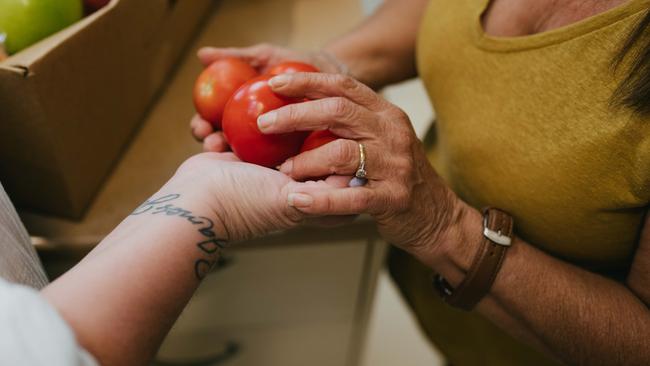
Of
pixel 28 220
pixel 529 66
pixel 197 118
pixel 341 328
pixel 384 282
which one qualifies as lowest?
pixel 384 282

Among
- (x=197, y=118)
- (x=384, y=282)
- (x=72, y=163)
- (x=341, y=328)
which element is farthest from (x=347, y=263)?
(x=384, y=282)

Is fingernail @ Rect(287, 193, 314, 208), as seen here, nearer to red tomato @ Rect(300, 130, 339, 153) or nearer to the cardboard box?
red tomato @ Rect(300, 130, 339, 153)

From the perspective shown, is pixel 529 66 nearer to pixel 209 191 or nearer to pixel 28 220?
pixel 209 191

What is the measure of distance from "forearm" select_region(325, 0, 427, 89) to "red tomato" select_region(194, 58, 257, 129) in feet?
0.69

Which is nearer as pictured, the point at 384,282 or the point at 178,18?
the point at 178,18

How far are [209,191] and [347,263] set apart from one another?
428 mm

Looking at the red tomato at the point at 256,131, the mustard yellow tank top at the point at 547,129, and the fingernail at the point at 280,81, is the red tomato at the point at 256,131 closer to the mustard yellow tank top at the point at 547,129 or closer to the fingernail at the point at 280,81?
the fingernail at the point at 280,81

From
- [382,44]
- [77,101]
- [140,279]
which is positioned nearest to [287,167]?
[140,279]

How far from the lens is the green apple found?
0.61 metres

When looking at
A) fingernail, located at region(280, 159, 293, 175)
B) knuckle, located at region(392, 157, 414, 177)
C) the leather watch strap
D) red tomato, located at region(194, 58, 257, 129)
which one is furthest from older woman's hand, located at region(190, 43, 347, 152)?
the leather watch strap

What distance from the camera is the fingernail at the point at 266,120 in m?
0.53

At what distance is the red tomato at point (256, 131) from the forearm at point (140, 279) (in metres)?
0.10

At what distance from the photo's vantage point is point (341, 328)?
104 cm

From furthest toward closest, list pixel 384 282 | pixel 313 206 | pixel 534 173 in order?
pixel 384 282, pixel 534 173, pixel 313 206
